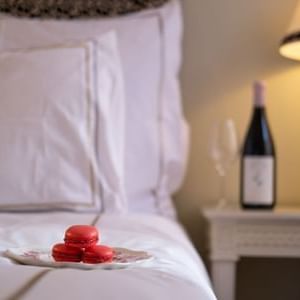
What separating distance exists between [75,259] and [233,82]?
120 centimetres

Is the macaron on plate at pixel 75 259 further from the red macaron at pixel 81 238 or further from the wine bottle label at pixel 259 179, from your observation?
the wine bottle label at pixel 259 179

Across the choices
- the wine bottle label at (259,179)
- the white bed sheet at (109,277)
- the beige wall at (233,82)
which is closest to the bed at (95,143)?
the white bed sheet at (109,277)

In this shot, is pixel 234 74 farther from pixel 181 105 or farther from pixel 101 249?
pixel 101 249

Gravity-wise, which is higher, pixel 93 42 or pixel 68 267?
pixel 93 42

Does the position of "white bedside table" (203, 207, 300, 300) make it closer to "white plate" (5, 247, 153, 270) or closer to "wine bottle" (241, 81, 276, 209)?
"wine bottle" (241, 81, 276, 209)

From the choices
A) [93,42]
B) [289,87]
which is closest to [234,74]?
[289,87]

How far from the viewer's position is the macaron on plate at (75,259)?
29.1 inches

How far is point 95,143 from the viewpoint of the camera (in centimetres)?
142

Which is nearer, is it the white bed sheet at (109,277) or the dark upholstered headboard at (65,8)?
the white bed sheet at (109,277)

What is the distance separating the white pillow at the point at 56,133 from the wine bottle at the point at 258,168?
0.36 meters

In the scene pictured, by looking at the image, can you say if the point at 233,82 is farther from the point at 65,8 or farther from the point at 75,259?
the point at 75,259

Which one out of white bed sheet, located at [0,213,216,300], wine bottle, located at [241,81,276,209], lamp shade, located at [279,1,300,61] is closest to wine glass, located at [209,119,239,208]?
wine bottle, located at [241,81,276,209]

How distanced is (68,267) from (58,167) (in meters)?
0.64

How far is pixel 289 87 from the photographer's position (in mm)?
1848
